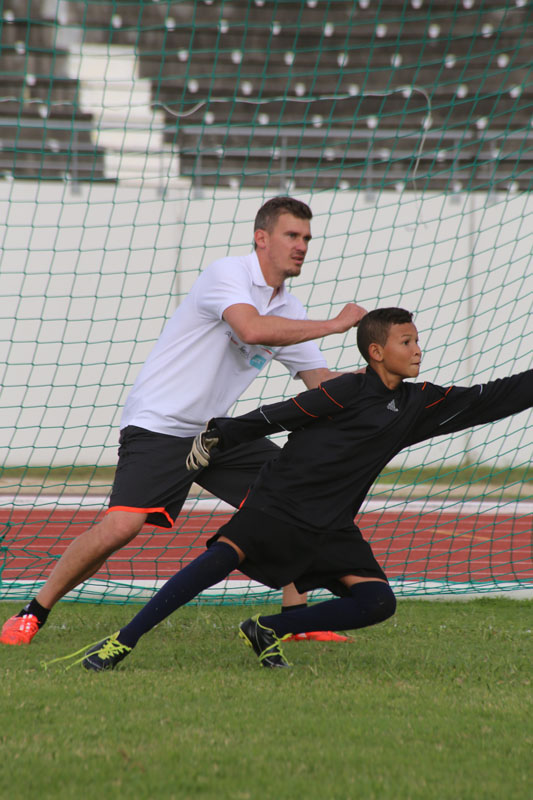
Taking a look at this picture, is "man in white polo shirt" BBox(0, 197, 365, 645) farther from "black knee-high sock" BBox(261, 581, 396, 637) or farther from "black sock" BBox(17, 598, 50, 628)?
"black knee-high sock" BBox(261, 581, 396, 637)

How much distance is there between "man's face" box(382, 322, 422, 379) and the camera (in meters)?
3.18

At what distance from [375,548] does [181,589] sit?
164 inches

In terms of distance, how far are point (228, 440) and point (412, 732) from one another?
1168 millimetres

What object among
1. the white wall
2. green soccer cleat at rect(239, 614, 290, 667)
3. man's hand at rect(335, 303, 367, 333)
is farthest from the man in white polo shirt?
the white wall

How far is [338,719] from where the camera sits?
2535mm

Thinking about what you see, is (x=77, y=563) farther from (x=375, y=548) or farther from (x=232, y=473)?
(x=375, y=548)

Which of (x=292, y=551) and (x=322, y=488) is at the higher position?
(x=322, y=488)

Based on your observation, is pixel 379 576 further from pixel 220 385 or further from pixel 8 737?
→ pixel 8 737

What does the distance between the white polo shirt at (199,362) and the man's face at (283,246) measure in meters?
0.05

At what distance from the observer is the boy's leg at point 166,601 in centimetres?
316

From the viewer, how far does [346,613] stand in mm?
3240

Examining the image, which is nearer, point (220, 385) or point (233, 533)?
point (233, 533)

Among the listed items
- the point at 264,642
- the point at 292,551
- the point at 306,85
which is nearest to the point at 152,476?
the point at 292,551

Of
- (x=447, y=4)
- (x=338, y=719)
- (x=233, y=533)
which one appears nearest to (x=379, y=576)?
(x=233, y=533)
